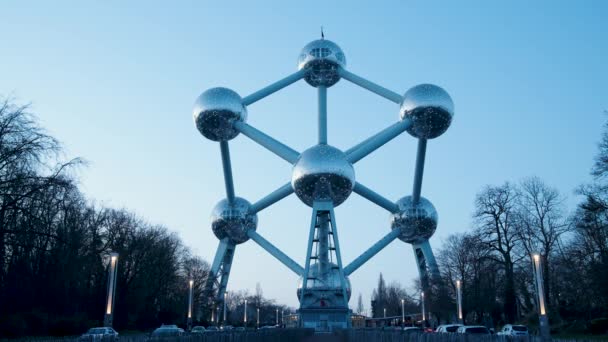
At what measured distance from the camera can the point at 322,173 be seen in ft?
118

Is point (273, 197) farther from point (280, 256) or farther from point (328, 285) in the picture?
point (328, 285)

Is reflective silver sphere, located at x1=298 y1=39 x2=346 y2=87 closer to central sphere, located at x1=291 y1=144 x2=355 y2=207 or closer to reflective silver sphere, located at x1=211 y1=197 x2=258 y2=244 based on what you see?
central sphere, located at x1=291 y1=144 x2=355 y2=207

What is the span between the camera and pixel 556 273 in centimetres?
3456

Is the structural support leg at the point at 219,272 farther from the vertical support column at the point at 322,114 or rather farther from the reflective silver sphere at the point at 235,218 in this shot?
the vertical support column at the point at 322,114

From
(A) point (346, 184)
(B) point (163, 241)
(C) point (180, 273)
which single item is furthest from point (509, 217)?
(C) point (180, 273)

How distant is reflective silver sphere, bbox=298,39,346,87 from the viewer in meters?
42.6

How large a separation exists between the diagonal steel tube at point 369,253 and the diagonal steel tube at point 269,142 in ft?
29.1

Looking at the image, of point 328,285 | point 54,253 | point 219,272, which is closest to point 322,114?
point 328,285

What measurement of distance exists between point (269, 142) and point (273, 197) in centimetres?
448

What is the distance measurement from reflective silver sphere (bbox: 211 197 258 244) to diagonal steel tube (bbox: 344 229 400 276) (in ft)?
25.9

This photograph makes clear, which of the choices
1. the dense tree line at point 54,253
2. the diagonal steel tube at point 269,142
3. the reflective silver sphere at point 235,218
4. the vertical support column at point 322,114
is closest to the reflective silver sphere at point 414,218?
the vertical support column at point 322,114

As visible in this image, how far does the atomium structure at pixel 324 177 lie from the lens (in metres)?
37.3

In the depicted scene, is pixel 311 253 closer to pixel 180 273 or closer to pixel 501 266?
pixel 501 266

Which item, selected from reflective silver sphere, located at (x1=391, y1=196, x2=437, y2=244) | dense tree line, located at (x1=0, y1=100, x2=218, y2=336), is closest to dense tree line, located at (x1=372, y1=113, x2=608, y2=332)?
reflective silver sphere, located at (x1=391, y1=196, x2=437, y2=244)
